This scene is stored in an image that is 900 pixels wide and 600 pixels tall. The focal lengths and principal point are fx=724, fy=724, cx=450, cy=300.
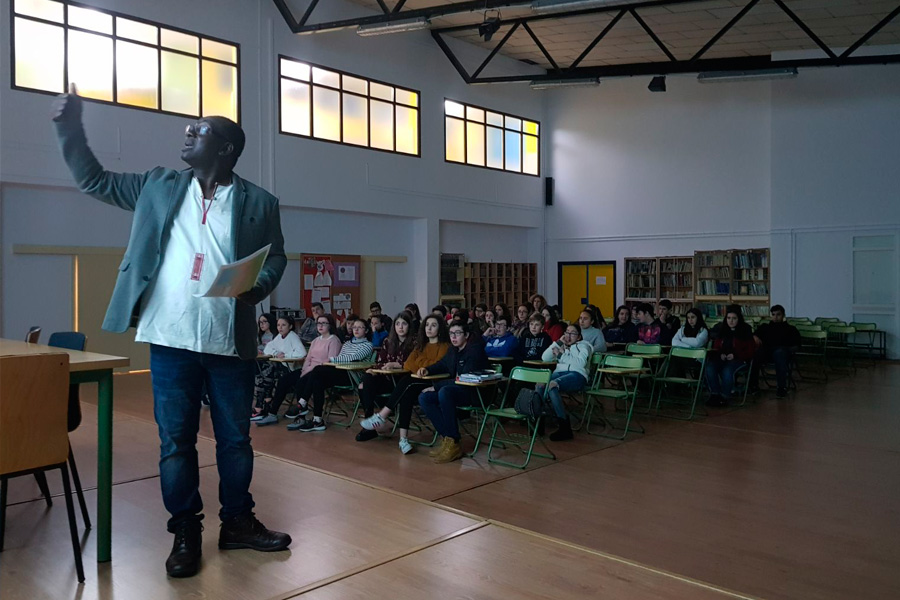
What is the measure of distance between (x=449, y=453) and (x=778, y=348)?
5477 millimetres

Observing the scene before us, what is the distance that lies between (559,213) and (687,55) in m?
4.57

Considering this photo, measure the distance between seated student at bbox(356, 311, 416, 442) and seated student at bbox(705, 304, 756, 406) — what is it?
3643 millimetres

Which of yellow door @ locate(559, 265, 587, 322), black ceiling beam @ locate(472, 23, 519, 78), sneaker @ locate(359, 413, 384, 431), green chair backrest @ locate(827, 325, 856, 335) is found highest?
black ceiling beam @ locate(472, 23, 519, 78)

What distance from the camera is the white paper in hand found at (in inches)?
102

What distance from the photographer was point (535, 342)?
7.66 metres

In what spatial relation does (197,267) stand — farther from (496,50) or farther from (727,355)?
(496,50)

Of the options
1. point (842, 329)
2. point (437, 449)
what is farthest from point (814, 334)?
point (437, 449)

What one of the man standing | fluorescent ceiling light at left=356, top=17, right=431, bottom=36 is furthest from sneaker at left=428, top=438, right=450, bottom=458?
fluorescent ceiling light at left=356, top=17, right=431, bottom=36

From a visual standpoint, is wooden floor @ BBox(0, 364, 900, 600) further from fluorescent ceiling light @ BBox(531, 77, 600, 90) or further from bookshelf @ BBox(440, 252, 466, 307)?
bookshelf @ BBox(440, 252, 466, 307)

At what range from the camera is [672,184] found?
15523 millimetres

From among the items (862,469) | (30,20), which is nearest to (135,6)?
(30,20)

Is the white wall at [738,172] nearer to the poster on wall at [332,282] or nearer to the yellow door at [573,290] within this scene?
the yellow door at [573,290]

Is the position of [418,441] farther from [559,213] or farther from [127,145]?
[559,213]

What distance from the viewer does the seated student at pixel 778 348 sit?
29.3 ft
